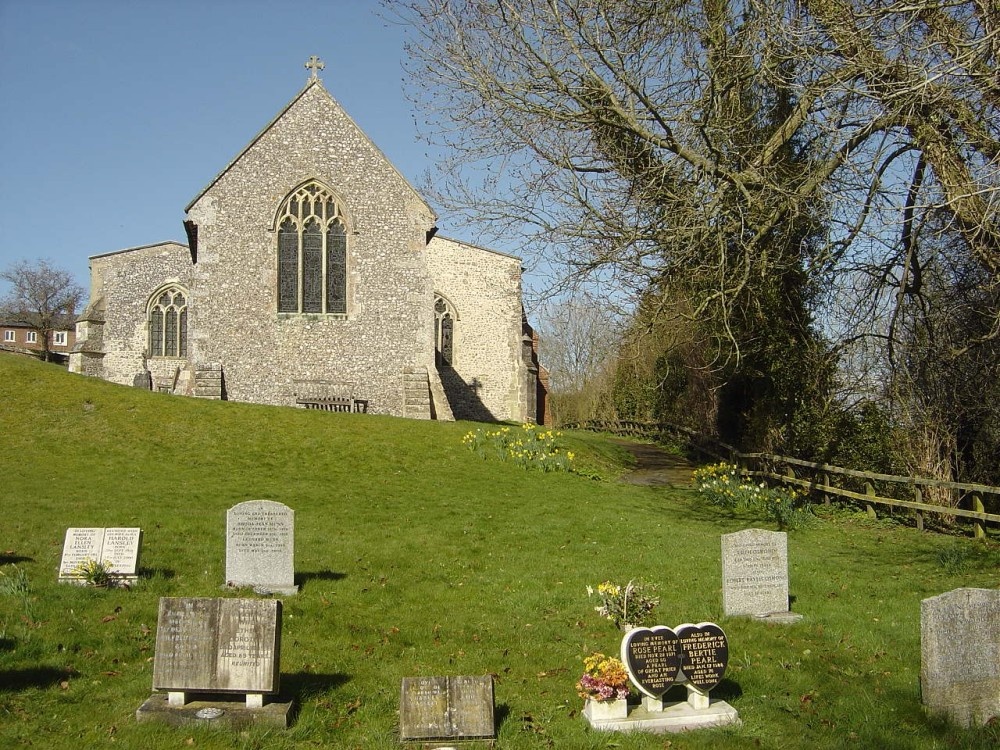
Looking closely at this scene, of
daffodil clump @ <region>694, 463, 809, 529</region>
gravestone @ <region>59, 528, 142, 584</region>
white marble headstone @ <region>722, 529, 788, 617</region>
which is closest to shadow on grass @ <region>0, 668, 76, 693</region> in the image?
gravestone @ <region>59, 528, 142, 584</region>

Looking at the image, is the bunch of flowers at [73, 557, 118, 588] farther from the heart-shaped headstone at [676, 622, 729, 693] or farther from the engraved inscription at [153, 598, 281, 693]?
the heart-shaped headstone at [676, 622, 729, 693]

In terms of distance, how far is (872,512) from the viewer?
17000 millimetres

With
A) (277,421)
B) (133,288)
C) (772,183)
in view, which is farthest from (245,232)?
(772,183)

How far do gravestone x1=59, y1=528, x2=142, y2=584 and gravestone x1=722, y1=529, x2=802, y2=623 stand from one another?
6678 mm

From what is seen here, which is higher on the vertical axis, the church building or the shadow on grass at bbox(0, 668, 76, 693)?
the church building

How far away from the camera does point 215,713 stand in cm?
657

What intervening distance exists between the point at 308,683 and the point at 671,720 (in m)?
3.05

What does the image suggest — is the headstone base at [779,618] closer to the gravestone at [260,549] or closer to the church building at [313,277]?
the gravestone at [260,549]

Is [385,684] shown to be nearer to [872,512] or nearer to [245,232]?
[872,512]

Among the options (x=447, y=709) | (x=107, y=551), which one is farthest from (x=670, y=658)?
(x=107, y=551)

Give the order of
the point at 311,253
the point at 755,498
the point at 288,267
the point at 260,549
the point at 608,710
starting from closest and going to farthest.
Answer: the point at 608,710 → the point at 260,549 → the point at 755,498 → the point at 288,267 → the point at 311,253

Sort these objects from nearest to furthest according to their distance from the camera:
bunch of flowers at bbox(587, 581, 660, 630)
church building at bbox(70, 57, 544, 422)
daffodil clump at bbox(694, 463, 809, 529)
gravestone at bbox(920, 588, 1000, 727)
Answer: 1. gravestone at bbox(920, 588, 1000, 727)
2. bunch of flowers at bbox(587, 581, 660, 630)
3. daffodil clump at bbox(694, 463, 809, 529)
4. church building at bbox(70, 57, 544, 422)

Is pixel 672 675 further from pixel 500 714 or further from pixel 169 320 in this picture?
pixel 169 320

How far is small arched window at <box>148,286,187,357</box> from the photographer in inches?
1459
